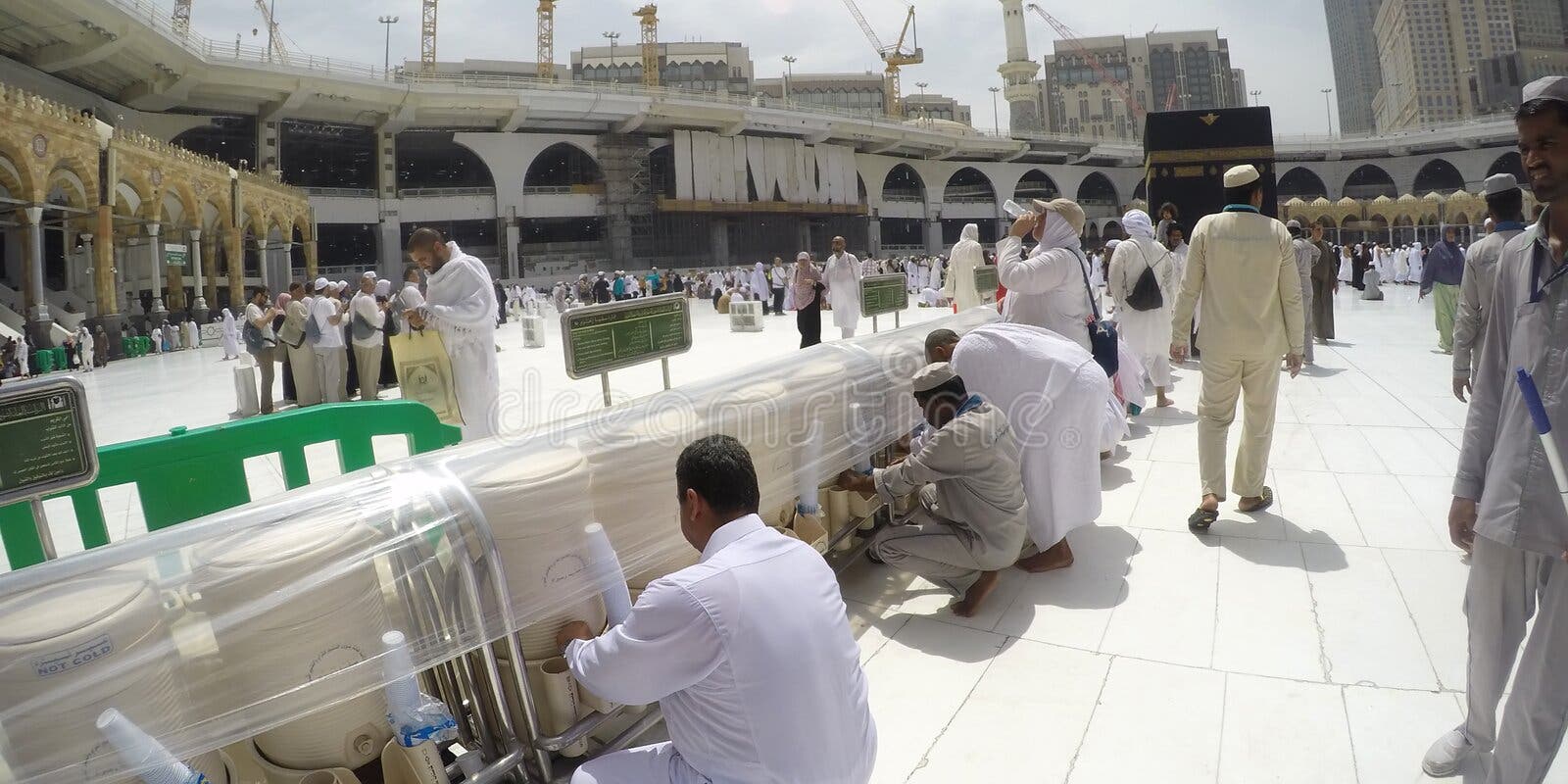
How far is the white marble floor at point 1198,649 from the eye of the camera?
1967 mm

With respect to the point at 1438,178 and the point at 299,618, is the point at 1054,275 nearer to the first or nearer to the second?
the point at 299,618

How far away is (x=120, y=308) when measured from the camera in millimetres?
19438

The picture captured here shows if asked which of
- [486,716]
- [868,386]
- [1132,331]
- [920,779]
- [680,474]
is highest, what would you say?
[1132,331]

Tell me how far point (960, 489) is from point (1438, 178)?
56740 millimetres

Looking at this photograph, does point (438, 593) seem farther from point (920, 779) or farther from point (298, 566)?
point (920, 779)

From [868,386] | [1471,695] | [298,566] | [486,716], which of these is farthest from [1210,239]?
[298,566]

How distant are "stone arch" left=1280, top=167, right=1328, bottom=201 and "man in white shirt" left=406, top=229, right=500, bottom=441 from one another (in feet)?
171

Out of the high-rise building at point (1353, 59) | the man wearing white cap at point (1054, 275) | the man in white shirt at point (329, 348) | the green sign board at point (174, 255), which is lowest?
the man wearing white cap at point (1054, 275)

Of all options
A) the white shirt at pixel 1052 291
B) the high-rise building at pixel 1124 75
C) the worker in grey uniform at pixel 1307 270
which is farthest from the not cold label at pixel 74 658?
the high-rise building at pixel 1124 75

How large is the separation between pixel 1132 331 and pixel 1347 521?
101 inches

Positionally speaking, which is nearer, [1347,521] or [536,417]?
[1347,521]

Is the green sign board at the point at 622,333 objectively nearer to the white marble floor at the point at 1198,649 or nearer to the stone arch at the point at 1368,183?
the white marble floor at the point at 1198,649

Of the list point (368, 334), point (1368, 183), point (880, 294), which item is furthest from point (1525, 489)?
point (1368, 183)

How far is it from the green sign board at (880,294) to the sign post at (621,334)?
277 cm
